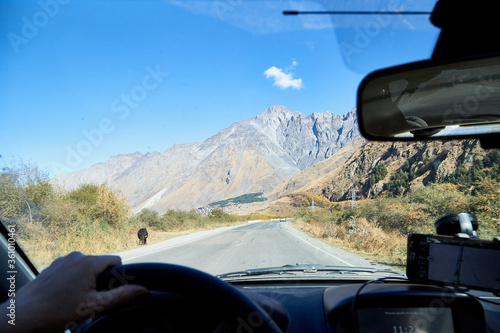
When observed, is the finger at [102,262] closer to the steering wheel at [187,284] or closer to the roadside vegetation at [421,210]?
the steering wheel at [187,284]

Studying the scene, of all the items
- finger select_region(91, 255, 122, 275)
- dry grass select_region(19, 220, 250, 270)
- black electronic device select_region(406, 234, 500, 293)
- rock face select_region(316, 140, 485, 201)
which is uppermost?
rock face select_region(316, 140, 485, 201)

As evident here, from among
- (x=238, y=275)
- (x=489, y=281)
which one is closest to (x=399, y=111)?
(x=489, y=281)

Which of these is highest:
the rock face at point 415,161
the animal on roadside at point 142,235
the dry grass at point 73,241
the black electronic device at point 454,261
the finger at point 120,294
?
the rock face at point 415,161

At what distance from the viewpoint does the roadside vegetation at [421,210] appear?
24.5ft

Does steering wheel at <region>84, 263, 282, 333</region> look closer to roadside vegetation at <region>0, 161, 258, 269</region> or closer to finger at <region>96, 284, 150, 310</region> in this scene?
finger at <region>96, 284, 150, 310</region>

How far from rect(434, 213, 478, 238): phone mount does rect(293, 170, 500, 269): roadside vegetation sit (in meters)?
3.79

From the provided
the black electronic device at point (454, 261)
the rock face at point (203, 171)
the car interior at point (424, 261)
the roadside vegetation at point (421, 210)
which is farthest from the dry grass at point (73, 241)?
the rock face at point (203, 171)

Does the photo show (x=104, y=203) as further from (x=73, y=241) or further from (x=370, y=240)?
(x=370, y=240)

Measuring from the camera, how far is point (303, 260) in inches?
382

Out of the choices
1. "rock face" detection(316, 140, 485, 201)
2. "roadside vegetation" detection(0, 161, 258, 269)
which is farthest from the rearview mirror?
"rock face" detection(316, 140, 485, 201)

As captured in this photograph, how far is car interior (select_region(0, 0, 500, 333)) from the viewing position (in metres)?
1.45

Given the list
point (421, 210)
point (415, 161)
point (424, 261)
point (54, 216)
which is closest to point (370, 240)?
point (421, 210)

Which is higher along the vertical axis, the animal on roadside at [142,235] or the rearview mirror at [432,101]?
the rearview mirror at [432,101]

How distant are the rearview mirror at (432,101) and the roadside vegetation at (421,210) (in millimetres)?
3746
